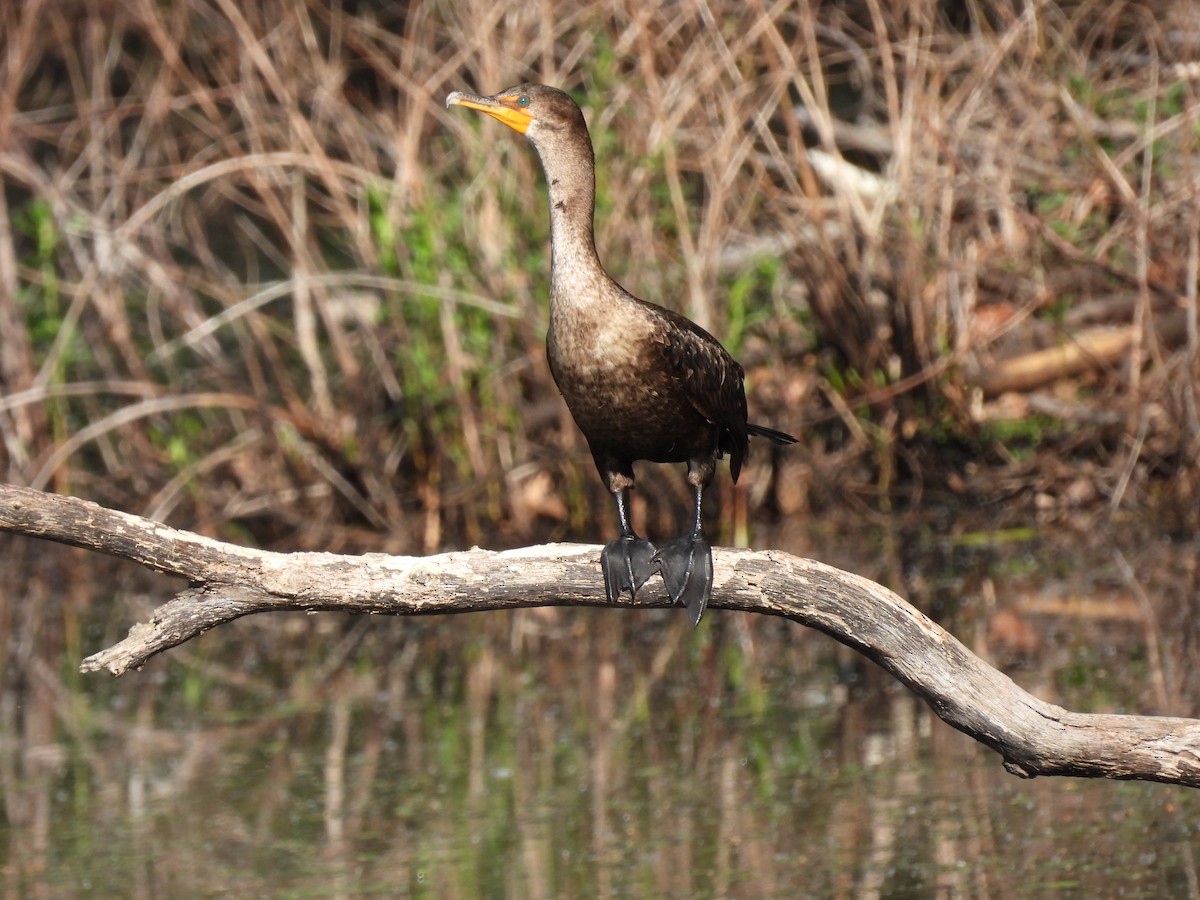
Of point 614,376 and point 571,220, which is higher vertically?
point 571,220

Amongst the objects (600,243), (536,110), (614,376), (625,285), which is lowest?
(614,376)

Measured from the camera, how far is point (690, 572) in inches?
140

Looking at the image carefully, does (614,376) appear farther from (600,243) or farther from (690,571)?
(600,243)

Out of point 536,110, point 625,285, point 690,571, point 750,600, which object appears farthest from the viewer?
point 625,285

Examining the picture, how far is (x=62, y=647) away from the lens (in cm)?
716

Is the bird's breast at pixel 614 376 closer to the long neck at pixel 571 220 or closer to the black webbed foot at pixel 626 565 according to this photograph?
the long neck at pixel 571 220

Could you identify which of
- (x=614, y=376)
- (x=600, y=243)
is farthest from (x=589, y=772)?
(x=600, y=243)

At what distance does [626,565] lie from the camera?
3.54 m

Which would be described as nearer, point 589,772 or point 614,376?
point 614,376

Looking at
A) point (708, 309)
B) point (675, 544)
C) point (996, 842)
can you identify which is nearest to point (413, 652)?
point (708, 309)

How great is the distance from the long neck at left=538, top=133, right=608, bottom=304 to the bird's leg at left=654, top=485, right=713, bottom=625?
526 mm

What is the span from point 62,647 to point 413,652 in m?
1.43

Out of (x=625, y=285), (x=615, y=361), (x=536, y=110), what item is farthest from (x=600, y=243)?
(x=615, y=361)

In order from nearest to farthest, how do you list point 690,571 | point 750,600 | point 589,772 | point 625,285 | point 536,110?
point 750,600
point 690,571
point 536,110
point 589,772
point 625,285
